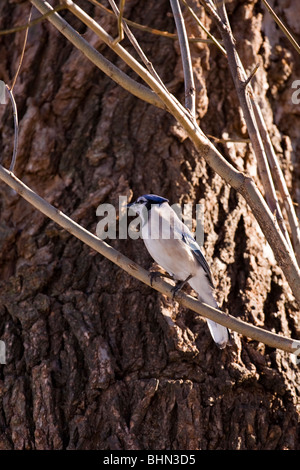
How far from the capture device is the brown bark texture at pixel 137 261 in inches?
115

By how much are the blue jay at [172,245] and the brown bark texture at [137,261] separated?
139 millimetres

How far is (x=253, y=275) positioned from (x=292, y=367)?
0.55 metres

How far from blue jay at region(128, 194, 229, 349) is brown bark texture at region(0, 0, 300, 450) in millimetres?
139

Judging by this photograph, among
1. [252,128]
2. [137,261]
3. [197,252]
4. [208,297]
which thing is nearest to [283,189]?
[252,128]

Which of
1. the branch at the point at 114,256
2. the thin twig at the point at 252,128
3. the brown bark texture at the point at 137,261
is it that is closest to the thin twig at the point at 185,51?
the thin twig at the point at 252,128

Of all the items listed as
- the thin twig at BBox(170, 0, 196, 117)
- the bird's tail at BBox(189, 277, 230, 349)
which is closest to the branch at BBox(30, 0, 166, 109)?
the thin twig at BBox(170, 0, 196, 117)

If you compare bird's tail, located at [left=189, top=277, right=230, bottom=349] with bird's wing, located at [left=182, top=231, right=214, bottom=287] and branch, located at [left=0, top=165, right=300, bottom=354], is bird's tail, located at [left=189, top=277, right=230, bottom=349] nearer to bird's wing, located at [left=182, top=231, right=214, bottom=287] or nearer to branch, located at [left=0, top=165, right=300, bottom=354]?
bird's wing, located at [left=182, top=231, right=214, bottom=287]

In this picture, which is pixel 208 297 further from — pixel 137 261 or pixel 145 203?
pixel 145 203

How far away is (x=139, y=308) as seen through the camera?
3.20 meters

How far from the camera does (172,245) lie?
322 centimetres

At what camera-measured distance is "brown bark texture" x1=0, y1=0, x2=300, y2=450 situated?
2910mm
